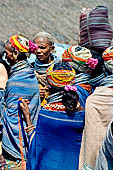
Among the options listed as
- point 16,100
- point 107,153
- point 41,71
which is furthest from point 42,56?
point 107,153

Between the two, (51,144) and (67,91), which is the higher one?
(67,91)

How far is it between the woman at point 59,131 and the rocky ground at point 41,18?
992cm

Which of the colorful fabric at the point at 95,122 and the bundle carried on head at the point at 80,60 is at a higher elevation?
the bundle carried on head at the point at 80,60

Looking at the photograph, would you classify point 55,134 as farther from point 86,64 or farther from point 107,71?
point 86,64

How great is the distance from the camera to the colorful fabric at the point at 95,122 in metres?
2.83

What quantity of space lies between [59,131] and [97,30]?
8.10ft

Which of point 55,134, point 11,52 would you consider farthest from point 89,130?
point 11,52

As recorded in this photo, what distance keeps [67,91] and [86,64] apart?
4.99 ft

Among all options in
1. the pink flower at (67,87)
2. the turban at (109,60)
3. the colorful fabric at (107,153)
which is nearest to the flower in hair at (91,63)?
the turban at (109,60)

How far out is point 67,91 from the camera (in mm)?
3047

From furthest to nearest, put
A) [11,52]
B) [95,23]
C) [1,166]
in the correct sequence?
[95,23] → [11,52] → [1,166]

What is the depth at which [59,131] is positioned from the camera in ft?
10.0

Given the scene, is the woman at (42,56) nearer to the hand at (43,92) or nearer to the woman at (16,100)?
the hand at (43,92)

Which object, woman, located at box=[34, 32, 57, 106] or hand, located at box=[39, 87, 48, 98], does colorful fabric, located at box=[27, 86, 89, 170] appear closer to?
hand, located at box=[39, 87, 48, 98]
